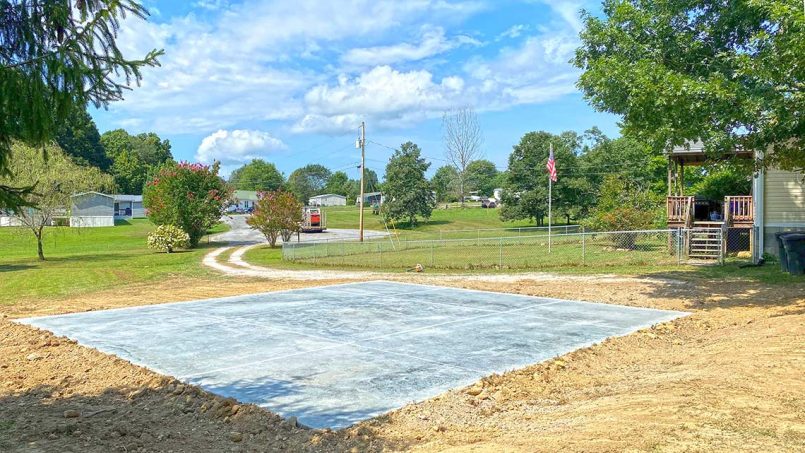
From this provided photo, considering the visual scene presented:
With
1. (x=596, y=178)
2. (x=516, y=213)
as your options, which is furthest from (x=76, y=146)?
(x=596, y=178)

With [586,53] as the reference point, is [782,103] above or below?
below

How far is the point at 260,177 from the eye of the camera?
13425 centimetres

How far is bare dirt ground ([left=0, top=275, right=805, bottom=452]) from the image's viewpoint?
414 cm

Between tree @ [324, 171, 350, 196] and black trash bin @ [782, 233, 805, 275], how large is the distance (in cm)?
12764

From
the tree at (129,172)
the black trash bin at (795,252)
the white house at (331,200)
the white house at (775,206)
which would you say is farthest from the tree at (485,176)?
the black trash bin at (795,252)

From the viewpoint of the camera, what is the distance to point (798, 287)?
13094 millimetres

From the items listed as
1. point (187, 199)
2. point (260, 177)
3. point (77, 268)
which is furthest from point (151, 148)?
point (77, 268)

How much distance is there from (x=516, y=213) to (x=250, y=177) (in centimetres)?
9712

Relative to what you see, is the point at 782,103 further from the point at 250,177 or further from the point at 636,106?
the point at 250,177

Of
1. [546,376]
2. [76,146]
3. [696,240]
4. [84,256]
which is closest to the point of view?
[546,376]

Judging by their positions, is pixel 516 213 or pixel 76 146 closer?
pixel 516 213

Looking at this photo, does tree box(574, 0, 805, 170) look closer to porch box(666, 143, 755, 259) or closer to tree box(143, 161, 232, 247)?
porch box(666, 143, 755, 259)

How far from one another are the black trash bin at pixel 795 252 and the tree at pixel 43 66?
638 inches

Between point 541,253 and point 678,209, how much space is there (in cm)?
609
